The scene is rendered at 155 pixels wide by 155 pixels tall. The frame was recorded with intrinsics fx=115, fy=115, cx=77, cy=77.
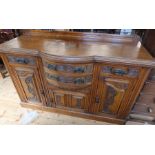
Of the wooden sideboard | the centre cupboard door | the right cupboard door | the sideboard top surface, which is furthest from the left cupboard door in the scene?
the right cupboard door

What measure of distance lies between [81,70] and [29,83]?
0.68 m

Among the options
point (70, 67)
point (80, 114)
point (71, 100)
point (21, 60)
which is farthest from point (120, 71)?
point (21, 60)

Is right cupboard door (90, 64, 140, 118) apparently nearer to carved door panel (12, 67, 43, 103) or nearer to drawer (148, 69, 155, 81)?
drawer (148, 69, 155, 81)

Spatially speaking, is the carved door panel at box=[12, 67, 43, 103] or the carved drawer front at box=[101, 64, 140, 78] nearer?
the carved drawer front at box=[101, 64, 140, 78]

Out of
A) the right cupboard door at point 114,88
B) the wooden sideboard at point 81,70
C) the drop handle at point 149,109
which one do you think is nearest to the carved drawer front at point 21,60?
the wooden sideboard at point 81,70

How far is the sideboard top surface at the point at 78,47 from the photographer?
0.98 metres

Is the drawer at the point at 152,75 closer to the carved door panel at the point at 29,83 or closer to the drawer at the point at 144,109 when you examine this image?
the drawer at the point at 144,109

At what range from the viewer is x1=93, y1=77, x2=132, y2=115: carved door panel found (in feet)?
3.54

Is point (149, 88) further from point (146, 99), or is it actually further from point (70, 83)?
point (70, 83)

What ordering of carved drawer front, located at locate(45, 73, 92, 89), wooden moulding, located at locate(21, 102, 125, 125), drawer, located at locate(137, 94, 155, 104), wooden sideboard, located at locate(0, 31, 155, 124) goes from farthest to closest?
wooden moulding, located at locate(21, 102, 125, 125) < drawer, located at locate(137, 94, 155, 104) < carved drawer front, located at locate(45, 73, 92, 89) < wooden sideboard, located at locate(0, 31, 155, 124)

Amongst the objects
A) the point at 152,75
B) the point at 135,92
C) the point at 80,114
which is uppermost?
the point at 152,75

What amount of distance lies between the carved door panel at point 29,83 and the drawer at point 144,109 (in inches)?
44.5

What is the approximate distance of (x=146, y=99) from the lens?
1.23m
